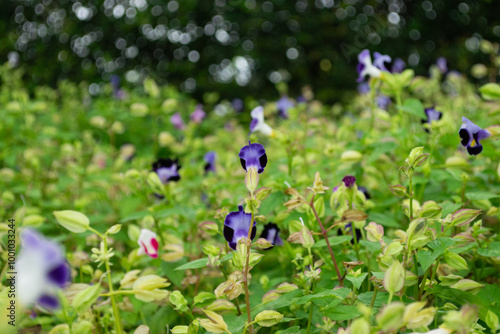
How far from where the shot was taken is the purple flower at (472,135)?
957 millimetres

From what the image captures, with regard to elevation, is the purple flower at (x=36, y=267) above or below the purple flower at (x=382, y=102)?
above

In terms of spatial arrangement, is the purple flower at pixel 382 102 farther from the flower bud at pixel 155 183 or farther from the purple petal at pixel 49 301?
the purple petal at pixel 49 301

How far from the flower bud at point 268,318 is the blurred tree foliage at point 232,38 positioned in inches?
191

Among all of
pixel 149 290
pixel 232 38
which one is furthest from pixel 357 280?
pixel 232 38

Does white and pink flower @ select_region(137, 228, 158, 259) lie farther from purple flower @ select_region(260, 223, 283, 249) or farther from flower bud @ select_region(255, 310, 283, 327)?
flower bud @ select_region(255, 310, 283, 327)

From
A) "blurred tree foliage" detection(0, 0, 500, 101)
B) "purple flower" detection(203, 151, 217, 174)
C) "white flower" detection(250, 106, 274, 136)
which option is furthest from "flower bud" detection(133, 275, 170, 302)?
"blurred tree foliage" detection(0, 0, 500, 101)

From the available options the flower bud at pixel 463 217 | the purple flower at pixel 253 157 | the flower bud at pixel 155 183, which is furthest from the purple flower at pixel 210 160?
the flower bud at pixel 463 217

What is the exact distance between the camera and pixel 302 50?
5828 millimetres

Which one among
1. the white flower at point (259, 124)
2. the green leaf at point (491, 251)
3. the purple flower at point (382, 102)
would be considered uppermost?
the green leaf at point (491, 251)

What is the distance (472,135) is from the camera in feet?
3.18

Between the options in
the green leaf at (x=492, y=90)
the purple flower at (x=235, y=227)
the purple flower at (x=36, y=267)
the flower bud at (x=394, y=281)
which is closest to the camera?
the purple flower at (x=36, y=267)

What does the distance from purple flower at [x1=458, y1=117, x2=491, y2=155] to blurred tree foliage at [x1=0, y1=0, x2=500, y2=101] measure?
4.49 m

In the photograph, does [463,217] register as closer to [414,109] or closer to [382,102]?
[414,109]

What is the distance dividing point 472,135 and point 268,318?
1.90 feet
